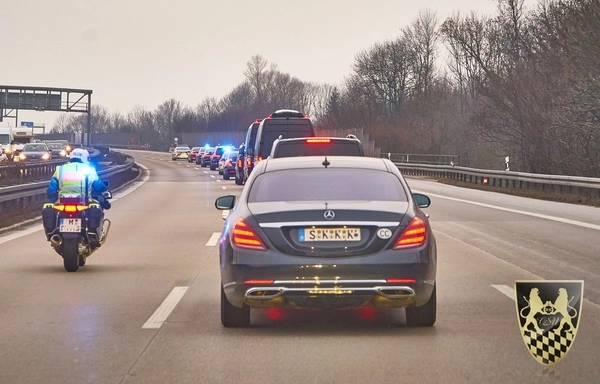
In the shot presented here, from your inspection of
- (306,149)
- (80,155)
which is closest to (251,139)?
(306,149)

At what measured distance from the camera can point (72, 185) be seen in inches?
508

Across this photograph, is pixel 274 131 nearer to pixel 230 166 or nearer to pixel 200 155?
pixel 230 166

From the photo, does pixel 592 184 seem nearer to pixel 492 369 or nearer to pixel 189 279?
pixel 189 279

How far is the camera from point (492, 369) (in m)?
7.14

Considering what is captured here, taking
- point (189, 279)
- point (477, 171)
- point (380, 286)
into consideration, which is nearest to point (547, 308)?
point (380, 286)

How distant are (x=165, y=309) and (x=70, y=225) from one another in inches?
129

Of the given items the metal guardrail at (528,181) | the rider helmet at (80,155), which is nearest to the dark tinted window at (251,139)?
the metal guardrail at (528,181)

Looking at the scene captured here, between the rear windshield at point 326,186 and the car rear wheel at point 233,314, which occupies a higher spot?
the rear windshield at point 326,186

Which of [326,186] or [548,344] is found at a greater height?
[326,186]

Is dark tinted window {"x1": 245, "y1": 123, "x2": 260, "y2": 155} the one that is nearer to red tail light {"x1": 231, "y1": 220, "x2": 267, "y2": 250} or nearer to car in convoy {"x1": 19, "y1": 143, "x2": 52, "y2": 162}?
red tail light {"x1": 231, "y1": 220, "x2": 267, "y2": 250}

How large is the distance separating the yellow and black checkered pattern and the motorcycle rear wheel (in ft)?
23.1

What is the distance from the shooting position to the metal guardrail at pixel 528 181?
3042 centimetres

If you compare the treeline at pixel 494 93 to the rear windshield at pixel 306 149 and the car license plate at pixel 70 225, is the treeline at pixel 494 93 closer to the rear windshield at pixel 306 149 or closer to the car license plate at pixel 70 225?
the rear windshield at pixel 306 149

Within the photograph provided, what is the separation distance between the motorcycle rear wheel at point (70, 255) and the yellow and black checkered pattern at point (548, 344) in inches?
277
